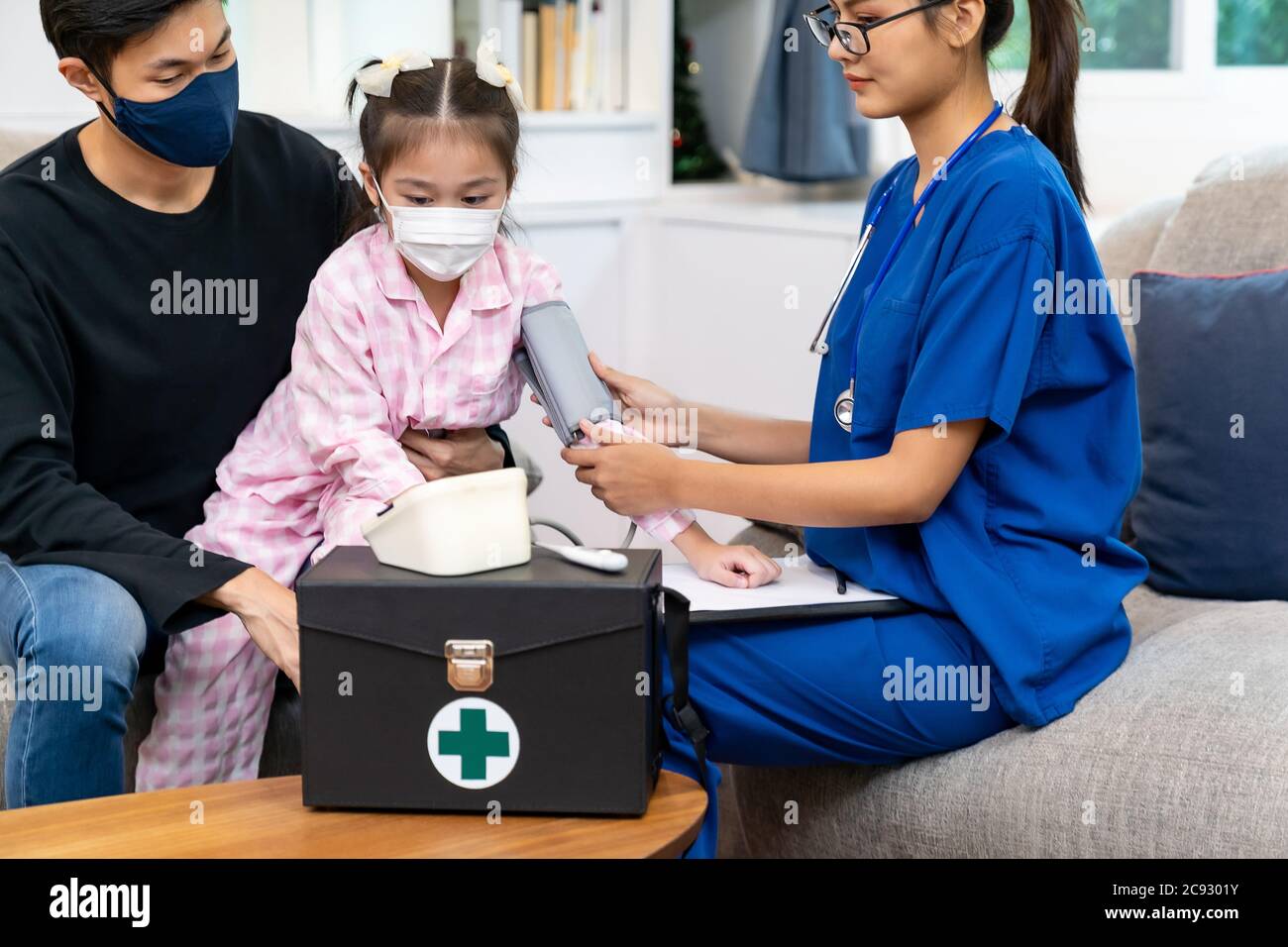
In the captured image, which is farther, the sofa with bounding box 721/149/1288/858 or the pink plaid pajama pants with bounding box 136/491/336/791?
the pink plaid pajama pants with bounding box 136/491/336/791

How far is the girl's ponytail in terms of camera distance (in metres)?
1.53

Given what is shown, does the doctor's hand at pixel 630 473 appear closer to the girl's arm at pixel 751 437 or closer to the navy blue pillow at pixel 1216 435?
the girl's arm at pixel 751 437

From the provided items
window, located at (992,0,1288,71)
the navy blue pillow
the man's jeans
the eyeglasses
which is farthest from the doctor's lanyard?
window, located at (992,0,1288,71)

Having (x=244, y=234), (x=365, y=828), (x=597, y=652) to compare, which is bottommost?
(x=365, y=828)

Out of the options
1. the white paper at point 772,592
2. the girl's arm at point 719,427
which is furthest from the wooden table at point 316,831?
the girl's arm at point 719,427

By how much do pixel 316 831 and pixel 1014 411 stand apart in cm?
72

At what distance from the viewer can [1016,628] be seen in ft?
4.79

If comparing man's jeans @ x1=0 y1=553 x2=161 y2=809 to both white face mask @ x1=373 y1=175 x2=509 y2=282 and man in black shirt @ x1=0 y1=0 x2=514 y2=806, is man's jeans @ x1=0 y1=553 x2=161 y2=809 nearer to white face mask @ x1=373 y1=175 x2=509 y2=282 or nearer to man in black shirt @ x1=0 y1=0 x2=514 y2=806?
→ man in black shirt @ x1=0 y1=0 x2=514 y2=806

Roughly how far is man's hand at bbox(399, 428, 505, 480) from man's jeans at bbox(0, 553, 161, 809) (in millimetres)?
347

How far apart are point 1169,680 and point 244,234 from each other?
115 cm

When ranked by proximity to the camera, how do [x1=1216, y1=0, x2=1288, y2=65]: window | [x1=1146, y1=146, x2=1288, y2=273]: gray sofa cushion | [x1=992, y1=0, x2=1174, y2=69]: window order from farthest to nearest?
[x1=992, y1=0, x2=1174, y2=69]: window, [x1=1216, y1=0, x2=1288, y2=65]: window, [x1=1146, y1=146, x2=1288, y2=273]: gray sofa cushion

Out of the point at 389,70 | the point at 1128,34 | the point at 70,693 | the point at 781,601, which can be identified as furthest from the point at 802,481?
the point at 1128,34
